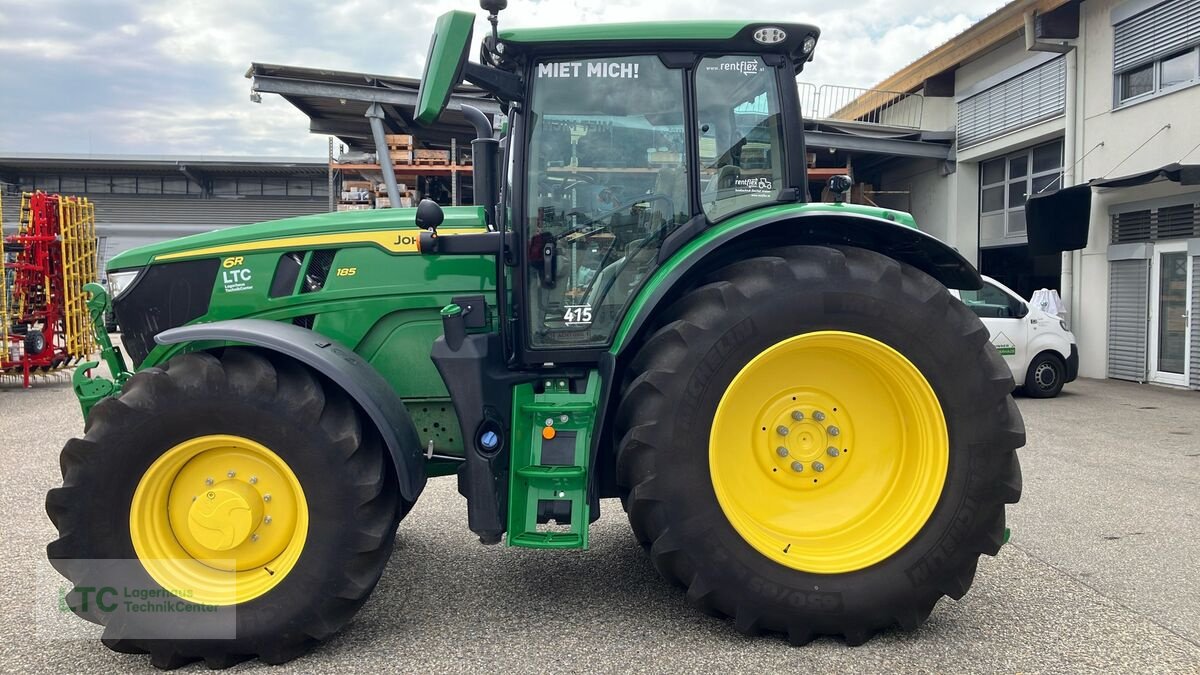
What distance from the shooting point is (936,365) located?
3199 mm

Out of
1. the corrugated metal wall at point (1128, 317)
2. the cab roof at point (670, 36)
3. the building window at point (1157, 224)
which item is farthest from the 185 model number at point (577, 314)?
the corrugated metal wall at point (1128, 317)

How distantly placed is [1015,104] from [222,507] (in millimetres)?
15044

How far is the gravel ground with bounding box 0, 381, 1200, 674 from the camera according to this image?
9.91 feet

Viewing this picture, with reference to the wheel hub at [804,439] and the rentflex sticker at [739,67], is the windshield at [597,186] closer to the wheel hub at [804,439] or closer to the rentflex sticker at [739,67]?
the rentflex sticker at [739,67]

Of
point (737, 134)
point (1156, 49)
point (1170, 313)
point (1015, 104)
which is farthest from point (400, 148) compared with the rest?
point (1170, 313)

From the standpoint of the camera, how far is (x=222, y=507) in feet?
10.1

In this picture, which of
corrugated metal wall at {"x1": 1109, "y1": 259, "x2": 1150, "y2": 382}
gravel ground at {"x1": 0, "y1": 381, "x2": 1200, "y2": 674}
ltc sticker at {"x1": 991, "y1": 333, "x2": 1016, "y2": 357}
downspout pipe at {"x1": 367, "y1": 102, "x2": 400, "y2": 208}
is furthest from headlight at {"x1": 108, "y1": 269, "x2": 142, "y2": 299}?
corrugated metal wall at {"x1": 1109, "y1": 259, "x2": 1150, "y2": 382}

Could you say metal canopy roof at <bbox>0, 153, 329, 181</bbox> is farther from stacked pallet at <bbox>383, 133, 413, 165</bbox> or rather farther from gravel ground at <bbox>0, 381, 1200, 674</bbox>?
gravel ground at <bbox>0, 381, 1200, 674</bbox>

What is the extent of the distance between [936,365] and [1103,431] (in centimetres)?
633

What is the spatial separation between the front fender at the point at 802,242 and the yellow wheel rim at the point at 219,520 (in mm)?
1436

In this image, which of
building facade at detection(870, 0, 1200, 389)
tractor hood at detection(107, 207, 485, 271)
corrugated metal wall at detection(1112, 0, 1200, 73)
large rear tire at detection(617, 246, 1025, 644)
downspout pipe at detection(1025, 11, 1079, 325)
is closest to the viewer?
large rear tire at detection(617, 246, 1025, 644)

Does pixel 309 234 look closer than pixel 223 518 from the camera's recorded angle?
No

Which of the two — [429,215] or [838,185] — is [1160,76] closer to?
[838,185]

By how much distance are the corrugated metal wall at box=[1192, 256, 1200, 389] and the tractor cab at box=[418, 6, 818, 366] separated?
10.3 m
